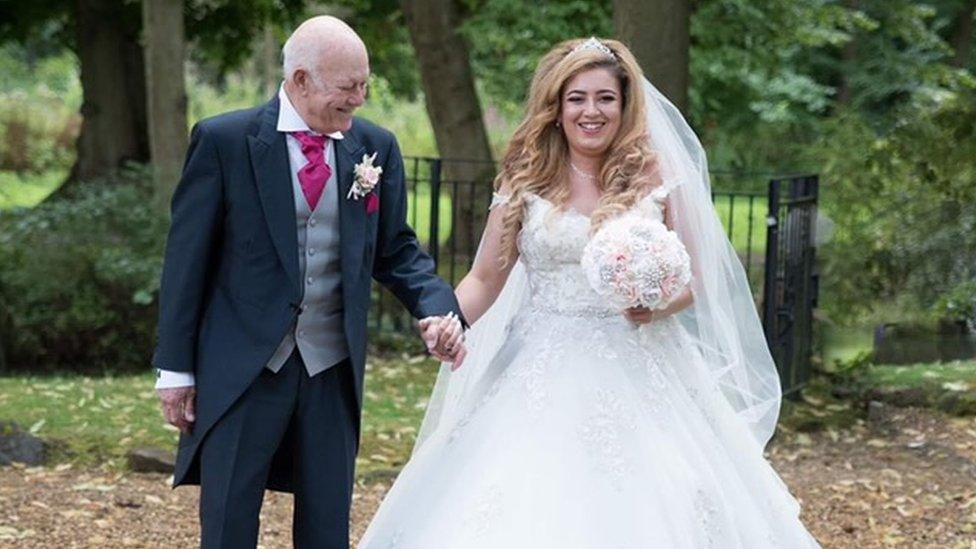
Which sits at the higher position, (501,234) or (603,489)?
(501,234)

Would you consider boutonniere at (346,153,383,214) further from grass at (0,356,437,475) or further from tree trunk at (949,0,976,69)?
tree trunk at (949,0,976,69)

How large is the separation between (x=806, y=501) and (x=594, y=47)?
3.17 meters

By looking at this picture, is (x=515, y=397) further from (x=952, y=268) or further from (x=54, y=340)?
(x=54, y=340)

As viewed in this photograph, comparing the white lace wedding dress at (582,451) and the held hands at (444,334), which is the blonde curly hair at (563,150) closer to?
the white lace wedding dress at (582,451)

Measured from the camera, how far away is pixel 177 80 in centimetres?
1359

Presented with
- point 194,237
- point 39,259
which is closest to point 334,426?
point 194,237

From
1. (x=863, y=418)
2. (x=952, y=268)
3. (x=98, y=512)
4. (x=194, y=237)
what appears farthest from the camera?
(x=952, y=268)

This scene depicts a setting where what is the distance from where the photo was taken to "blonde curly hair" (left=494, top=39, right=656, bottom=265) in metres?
5.11

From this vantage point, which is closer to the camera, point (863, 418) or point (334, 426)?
point (334, 426)

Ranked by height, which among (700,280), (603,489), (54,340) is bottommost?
(54,340)

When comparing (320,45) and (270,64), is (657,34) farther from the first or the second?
(270,64)

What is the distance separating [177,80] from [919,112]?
590 centimetres

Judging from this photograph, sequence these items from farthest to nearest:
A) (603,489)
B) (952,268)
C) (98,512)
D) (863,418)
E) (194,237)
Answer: (952,268) < (863,418) < (98,512) < (603,489) < (194,237)

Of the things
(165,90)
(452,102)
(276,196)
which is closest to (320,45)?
(276,196)
